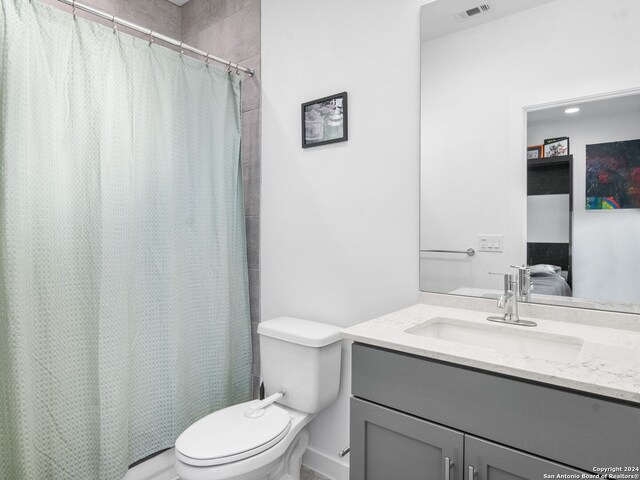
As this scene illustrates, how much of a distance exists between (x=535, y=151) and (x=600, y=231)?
Answer: 1.13ft

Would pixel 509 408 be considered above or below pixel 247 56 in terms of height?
below

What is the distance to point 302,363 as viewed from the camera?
173 centimetres

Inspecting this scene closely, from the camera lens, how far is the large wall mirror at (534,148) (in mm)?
1282

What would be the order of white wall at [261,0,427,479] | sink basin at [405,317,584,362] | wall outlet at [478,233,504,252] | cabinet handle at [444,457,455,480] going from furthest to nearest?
white wall at [261,0,427,479], wall outlet at [478,233,504,252], sink basin at [405,317,584,362], cabinet handle at [444,457,455,480]

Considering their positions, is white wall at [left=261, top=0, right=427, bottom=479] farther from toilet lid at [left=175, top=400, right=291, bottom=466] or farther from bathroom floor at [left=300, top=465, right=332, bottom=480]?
toilet lid at [left=175, top=400, right=291, bottom=466]

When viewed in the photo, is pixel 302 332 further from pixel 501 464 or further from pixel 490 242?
pixel 501 464

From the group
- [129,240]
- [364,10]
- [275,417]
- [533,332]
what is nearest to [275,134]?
[364,10]

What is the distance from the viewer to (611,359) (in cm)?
97

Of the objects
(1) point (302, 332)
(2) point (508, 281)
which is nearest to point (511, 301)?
(2) point (508, 281)

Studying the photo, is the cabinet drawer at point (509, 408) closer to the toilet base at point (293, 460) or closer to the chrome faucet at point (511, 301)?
the chrome faucet at point (511, 301)

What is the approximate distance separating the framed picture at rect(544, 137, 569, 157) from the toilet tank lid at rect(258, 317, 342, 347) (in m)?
1.04

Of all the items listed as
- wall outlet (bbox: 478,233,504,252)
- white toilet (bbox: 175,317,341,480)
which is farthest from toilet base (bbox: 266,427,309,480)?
wall outlet (bbox: 478,233,504,252)

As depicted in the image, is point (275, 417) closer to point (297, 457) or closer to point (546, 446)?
point (297, 457)

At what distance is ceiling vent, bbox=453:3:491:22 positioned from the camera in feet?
4.92
